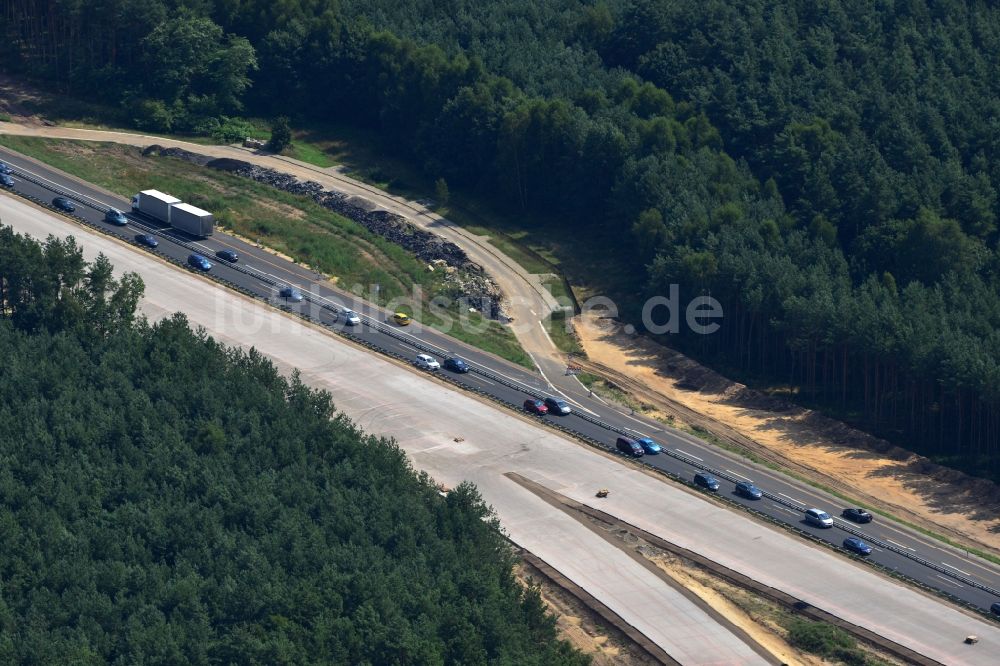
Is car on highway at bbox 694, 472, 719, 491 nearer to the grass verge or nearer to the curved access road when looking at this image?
the curved access road

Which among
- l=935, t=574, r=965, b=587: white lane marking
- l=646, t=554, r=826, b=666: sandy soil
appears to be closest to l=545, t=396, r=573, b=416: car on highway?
l=646, t=554, r=826, b=666: sandy soil

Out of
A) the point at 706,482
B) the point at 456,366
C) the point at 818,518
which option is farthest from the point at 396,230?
the point at 818,518

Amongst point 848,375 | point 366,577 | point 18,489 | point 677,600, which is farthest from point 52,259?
point 848,375

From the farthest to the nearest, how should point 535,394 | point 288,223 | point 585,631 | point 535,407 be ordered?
1. point 288,223
2. point 535,394
3. point 535,407
4. point 585,631

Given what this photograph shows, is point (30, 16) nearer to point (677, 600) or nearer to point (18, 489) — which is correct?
point (18, 489)

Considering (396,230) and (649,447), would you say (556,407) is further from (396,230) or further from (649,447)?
(396,230)

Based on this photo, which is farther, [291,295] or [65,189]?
[65,189]

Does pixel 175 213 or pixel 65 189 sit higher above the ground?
pixel 175 213
